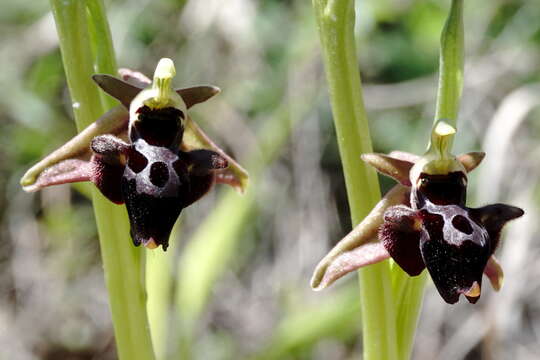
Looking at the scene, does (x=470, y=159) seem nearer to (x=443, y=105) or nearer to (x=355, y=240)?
(x=443, y=105)

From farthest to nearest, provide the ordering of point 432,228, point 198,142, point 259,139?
point 259,139 < point 198,142 < point 432,228

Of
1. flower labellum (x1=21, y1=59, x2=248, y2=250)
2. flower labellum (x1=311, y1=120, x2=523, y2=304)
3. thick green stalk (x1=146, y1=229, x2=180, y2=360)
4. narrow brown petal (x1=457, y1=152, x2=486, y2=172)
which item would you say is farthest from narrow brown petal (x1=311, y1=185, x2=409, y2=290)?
thick green stalk (x1=146, y1=229, x2=180, y2=360)

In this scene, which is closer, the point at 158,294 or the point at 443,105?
the point at 443,105

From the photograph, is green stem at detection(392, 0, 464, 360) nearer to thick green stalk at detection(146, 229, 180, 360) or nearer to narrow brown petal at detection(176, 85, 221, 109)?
narrow brown petal at detection(176, 85, 221, 109)

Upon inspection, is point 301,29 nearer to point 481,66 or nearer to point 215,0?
point 215,0

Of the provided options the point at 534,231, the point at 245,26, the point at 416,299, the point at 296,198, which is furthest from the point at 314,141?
the point at 416,299

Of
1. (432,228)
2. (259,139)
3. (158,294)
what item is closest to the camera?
(432,228)

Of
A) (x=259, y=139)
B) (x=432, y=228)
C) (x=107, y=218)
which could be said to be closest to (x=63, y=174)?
(x=107, y=218)
